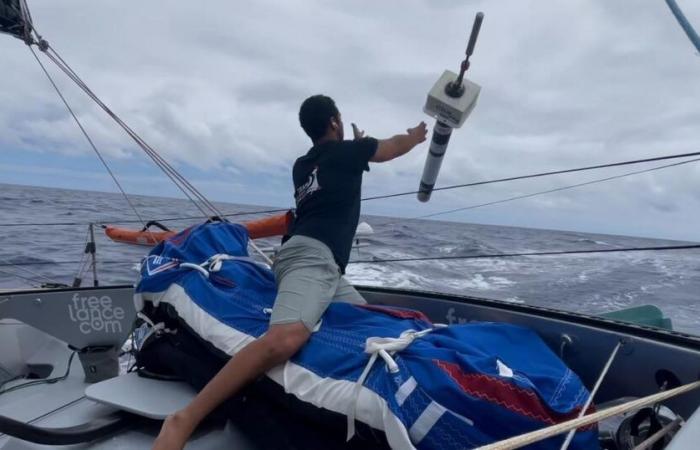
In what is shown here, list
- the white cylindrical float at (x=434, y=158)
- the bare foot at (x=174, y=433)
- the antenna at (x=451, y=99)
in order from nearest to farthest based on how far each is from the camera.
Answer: the bare foot at (x=174, y=433) → the antenna at (x=451, y=99) → the white cylindrical float at (x=434, y=158)

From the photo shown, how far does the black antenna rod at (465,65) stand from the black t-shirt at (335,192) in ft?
1.33

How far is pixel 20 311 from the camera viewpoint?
2.79 m

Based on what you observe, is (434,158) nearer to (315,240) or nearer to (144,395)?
(315,240)

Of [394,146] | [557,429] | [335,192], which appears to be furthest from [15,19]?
[557,429]

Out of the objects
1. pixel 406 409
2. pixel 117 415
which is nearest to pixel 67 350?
pixel 117 415

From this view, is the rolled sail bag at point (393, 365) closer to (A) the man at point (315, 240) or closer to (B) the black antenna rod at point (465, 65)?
(A) the man at point (315, 240)

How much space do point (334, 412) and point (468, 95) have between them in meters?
1.40

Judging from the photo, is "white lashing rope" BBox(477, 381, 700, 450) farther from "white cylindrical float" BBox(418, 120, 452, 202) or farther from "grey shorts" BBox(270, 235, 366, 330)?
"white cylindrical float" BBox(418, 120, 452, 202)

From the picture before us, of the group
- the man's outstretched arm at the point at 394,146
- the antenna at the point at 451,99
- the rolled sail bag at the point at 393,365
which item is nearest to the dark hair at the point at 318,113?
the man's outstretched arm at the point at 394,146

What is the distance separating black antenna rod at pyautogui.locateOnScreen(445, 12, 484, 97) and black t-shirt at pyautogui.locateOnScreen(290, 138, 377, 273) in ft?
1.33

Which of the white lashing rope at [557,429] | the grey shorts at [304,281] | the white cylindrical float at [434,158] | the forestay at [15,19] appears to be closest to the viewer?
the white lashing rope at [557,429]

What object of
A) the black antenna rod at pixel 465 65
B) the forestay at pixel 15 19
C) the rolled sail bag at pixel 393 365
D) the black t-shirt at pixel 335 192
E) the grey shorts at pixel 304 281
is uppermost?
the forestay at pixel 15 19

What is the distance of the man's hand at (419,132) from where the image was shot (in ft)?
7.02

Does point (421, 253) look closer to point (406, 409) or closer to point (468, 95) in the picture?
point (468, 95)
